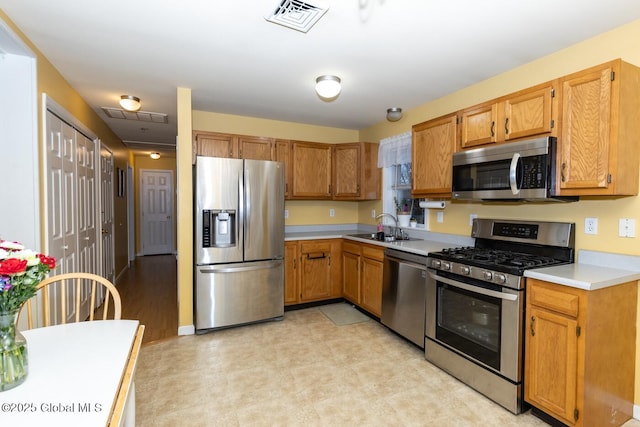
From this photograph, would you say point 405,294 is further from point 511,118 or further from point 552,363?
point 511,118

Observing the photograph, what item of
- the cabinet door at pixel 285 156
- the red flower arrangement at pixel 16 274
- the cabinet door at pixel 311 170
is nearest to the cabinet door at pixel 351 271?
the cabinet door at pixel 311 170

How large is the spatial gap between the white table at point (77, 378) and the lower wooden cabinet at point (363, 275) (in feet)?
8.24

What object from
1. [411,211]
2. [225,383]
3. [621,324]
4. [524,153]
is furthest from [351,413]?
[411,211]

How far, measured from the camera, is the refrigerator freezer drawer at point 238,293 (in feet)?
10.7

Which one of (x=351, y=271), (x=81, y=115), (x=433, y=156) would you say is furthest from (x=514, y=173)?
(x=81, y=115)

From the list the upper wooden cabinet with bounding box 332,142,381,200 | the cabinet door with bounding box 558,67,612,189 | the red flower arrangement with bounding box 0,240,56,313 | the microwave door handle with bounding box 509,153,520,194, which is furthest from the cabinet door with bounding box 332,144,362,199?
the red flower arrangement with bounding box 0,240,56,313

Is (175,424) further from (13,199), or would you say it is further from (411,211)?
(411,211)

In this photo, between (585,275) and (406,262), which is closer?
(585,275)

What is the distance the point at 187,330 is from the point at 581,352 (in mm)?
3199

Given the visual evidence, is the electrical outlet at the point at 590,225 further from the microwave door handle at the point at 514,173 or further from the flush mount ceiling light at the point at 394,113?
the flush mount ceiling light at the point at 394,113

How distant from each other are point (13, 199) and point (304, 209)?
304cm

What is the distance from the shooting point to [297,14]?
194 centimetres

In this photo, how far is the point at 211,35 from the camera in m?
2.22

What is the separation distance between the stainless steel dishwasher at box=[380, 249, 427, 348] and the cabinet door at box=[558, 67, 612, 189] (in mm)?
1243
